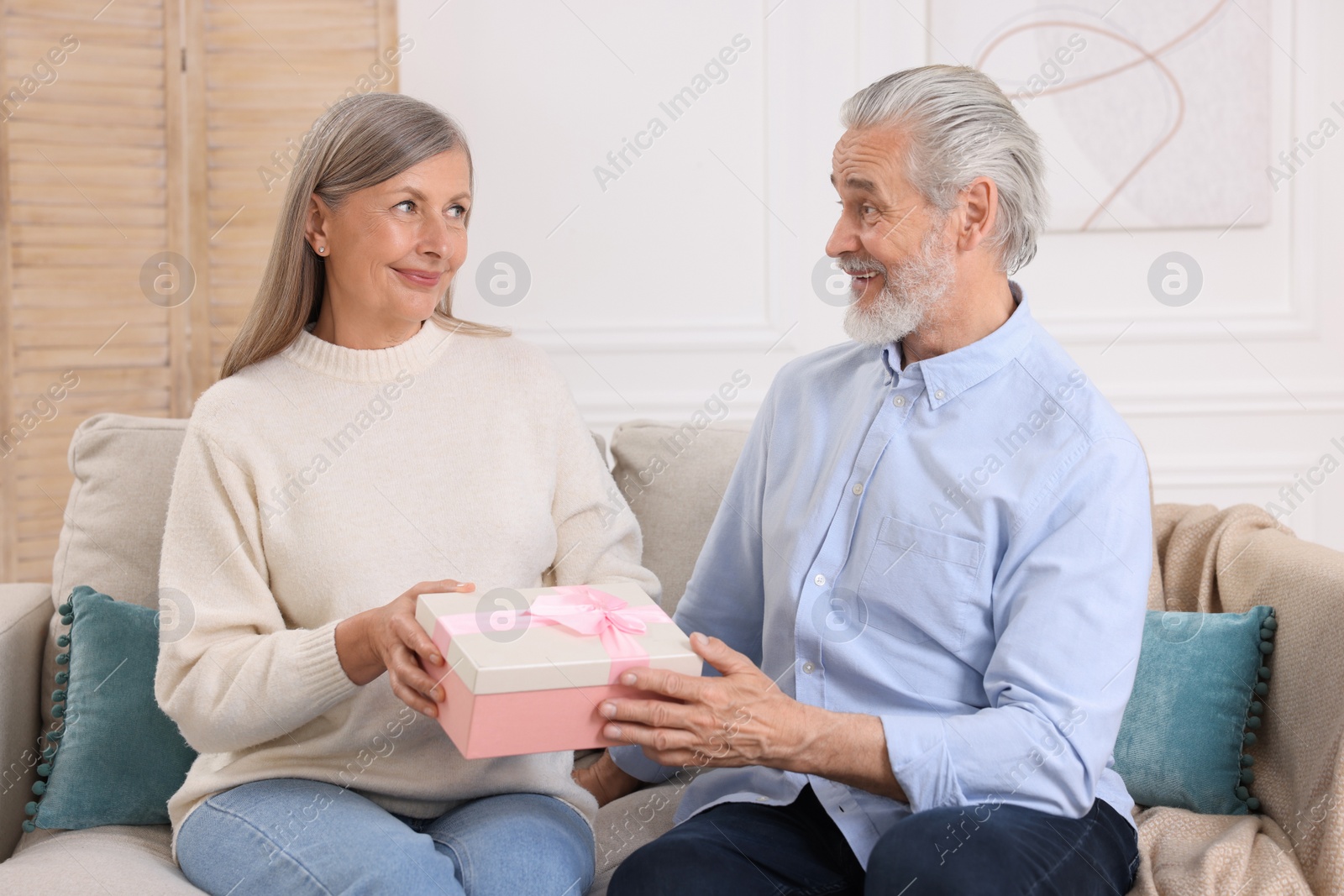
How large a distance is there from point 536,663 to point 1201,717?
105 centimetres

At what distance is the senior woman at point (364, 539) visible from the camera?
127cm

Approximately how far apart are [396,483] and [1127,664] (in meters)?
0.91

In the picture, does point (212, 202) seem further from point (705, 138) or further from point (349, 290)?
point (349, 290)

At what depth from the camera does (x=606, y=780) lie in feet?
5.49

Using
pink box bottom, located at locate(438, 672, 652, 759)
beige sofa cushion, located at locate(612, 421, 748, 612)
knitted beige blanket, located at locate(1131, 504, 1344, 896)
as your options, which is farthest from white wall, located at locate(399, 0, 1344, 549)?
pink box bottom, located at locate(438, 672, 652, 759)

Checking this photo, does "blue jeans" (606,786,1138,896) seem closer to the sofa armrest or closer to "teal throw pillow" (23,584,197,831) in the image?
"teal throw pillow" (23,584,197,831)

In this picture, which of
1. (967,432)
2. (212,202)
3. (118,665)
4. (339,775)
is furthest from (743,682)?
(212,202)

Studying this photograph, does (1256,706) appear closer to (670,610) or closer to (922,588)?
(922,588)

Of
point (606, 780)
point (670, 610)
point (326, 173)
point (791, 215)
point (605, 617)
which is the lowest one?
point (606, 780)

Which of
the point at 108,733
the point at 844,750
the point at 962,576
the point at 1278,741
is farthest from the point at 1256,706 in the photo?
the point at 108,733

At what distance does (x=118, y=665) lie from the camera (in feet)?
5.33

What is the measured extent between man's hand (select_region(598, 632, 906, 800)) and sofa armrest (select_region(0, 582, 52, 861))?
3.20ft

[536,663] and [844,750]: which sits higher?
[536,663]

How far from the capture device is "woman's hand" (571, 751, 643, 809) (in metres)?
1.67
